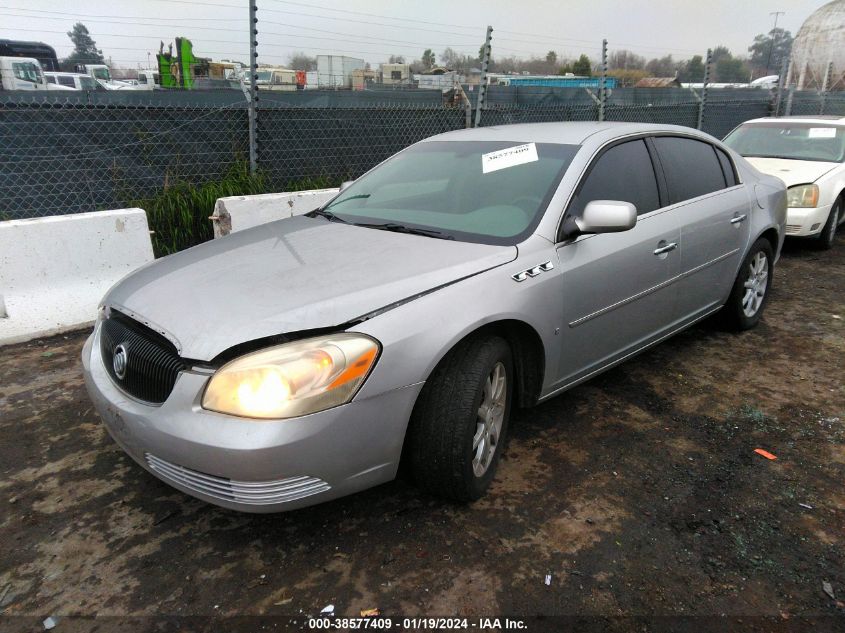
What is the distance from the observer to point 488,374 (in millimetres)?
2562

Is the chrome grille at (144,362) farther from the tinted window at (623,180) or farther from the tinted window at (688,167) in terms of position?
the tinted window at (688,167)

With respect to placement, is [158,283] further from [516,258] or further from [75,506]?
[516,258]

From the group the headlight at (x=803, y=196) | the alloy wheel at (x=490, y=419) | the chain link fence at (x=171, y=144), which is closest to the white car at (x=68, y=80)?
the chain link fence at (x=171, y=144)

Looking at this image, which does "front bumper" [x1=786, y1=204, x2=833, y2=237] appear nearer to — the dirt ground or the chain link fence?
the chain link fence

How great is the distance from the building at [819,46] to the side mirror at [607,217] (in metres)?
32.7

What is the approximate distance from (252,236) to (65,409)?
4.94 feet

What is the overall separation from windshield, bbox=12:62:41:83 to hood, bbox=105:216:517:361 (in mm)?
20992

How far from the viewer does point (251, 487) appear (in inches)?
84.0

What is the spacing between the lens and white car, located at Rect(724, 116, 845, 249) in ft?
23.0

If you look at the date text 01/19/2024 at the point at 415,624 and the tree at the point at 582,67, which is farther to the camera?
the tree at the point at 582,67

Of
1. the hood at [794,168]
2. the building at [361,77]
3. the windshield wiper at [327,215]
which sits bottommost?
the windshield wiper at [327,215]

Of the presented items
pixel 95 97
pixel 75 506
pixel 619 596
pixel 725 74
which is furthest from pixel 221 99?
pixel 725 74

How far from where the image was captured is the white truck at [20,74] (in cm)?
1877

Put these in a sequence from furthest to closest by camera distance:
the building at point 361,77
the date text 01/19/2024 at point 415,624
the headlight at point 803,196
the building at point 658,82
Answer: the building at point 658,82 → the building at point 361,77 → the headlight at point 803,196 → the date text 01/19/2024 at point 415,624
